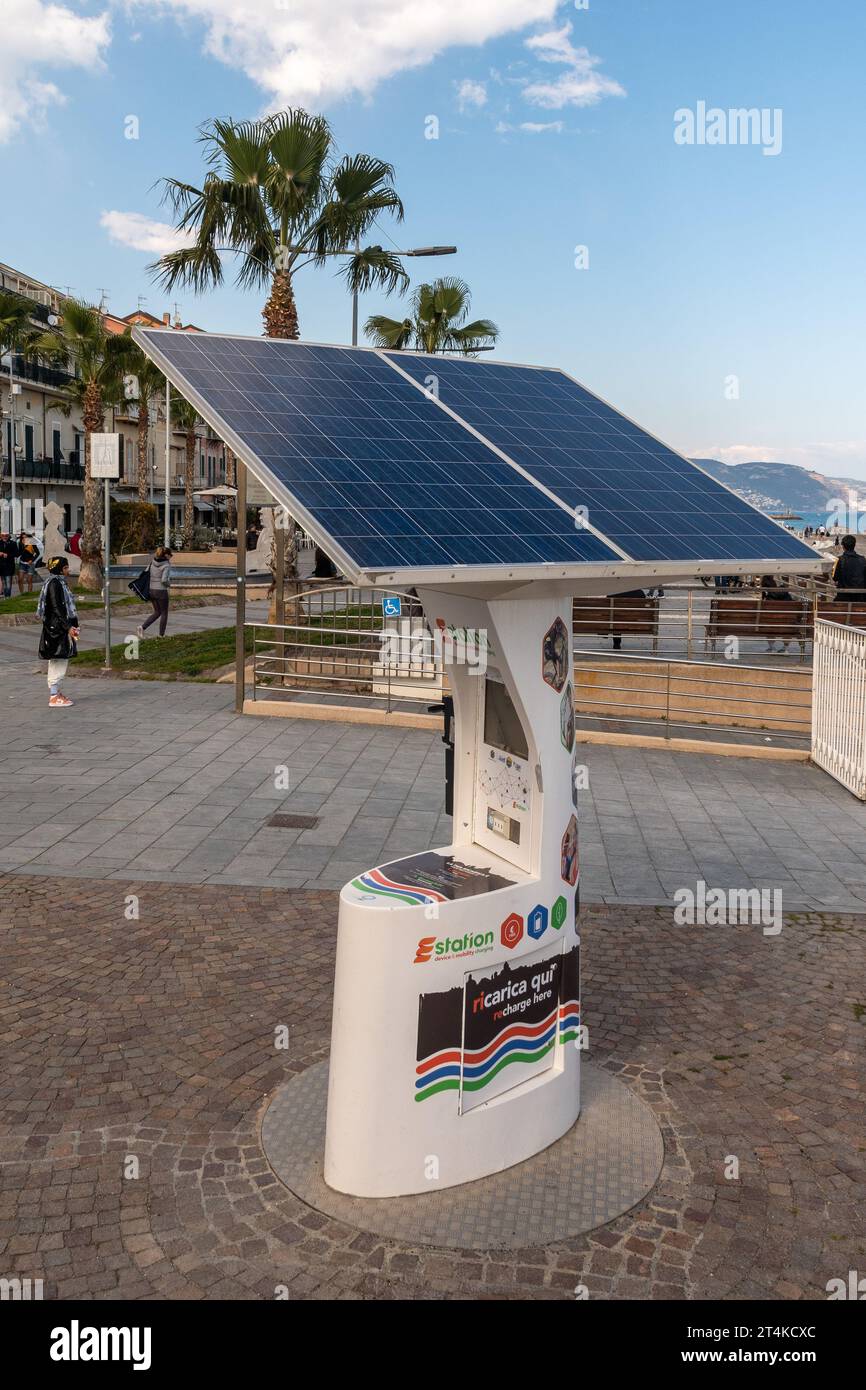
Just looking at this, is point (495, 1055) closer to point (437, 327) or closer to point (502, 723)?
point (502, 723)

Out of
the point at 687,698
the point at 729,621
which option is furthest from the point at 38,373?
the point at 687,698

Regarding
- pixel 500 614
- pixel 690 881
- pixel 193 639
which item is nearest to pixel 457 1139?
pixel 500 614

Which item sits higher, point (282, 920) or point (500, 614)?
point (500, 614)

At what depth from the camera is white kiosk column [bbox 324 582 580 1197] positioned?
14.6ft

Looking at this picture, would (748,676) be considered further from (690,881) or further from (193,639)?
(193,639)

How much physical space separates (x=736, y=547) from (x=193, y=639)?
16273 millimetres

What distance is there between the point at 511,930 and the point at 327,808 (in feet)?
19.0

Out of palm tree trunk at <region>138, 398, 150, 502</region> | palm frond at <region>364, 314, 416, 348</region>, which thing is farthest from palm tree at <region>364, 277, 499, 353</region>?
palm tree trunk at <region>138, 398, 150, 502</region>

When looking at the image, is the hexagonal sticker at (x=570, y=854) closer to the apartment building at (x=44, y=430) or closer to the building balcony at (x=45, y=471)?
the apartment building at (x=44, y=430)

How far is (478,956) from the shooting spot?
462 cm

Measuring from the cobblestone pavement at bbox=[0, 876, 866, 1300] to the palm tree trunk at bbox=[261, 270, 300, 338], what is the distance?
13.3 m

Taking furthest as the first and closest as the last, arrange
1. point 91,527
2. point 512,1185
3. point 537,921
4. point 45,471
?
point 45,471, point 91,527, point 537,921, point 512,1185

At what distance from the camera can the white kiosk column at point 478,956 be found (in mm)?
4465
